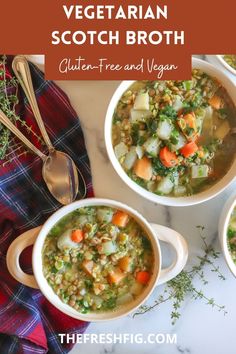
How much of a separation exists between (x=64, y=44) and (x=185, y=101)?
1.98 feet

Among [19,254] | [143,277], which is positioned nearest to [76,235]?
[19,254]

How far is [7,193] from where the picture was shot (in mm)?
2504

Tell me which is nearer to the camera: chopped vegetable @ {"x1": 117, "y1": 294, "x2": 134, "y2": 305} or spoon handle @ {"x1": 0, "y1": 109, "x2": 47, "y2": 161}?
spoon handle @ {"x1": 0, "y1": 109, "x2": 47, "y2": 161}

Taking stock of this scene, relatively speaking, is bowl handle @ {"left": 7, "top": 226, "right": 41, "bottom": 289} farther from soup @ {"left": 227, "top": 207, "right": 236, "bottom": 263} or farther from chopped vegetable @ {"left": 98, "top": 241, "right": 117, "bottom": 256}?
soup @ {"left": 227, "top": 207, "right": 236, "bottom": 263}

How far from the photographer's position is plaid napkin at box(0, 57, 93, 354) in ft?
8.23

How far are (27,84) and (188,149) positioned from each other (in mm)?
793

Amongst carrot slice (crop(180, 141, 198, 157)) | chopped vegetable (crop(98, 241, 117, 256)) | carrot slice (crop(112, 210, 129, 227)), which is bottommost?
chopped vegetable (crop(98, 241, 117, 256))

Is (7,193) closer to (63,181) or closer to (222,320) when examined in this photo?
(63,181)

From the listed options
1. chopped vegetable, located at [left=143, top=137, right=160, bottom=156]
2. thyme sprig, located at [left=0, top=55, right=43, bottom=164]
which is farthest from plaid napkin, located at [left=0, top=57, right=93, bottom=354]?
chopped vegetable, located at [left=143, top=137, right=160, bottom=156]

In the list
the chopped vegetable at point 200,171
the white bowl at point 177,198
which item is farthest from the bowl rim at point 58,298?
the chopped vegetable at point 200,171

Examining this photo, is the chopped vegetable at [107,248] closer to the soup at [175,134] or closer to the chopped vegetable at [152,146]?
the soup at [175,134]

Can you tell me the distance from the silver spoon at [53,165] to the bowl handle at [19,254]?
0.70ft

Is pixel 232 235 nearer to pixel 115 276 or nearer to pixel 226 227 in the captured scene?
pixel 226 227

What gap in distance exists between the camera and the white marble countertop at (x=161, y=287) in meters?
2.57
